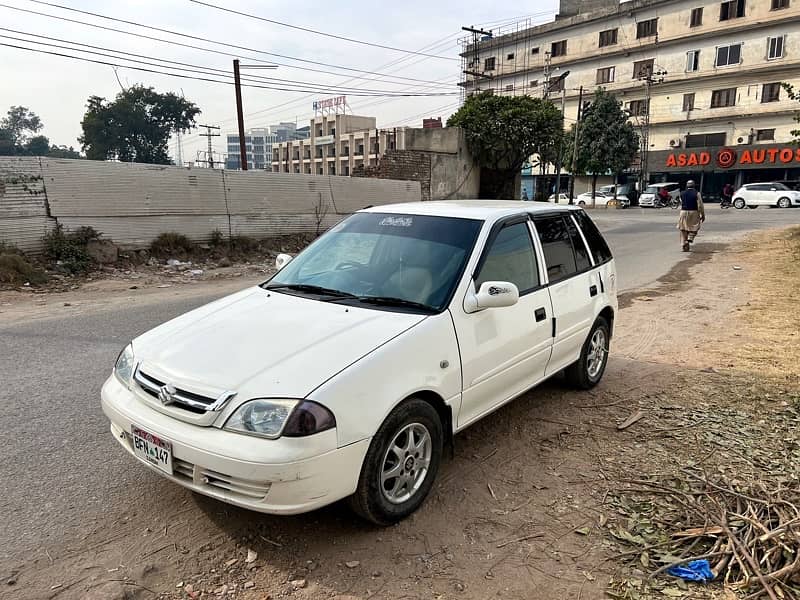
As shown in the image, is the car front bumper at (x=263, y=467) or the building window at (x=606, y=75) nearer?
the car front bumper at (x=263, y=467)

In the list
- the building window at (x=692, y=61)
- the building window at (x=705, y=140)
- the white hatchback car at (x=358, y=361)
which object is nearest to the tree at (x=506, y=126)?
the white hatchback car at (x=358, y=361)

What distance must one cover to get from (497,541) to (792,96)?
17.1 m

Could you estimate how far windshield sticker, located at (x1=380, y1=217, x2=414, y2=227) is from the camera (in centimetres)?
398

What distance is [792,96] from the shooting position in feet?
49.1

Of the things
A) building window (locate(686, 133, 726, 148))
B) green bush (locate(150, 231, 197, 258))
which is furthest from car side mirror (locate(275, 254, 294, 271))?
building window (locate(686, 133, 726, 148))

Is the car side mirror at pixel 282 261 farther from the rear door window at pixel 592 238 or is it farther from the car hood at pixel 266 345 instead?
the rear door window at pixel 592 238

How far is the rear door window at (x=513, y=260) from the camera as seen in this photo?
143 inches

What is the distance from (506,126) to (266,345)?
22.7 m

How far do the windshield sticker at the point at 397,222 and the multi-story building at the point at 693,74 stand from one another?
5075 centimetres

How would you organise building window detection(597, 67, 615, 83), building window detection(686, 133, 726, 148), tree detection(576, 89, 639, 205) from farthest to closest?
building window detection(597, 67, 615, 83) → building window detection(686, 133, 726, 148) → tree detection(576, 89, 639, 205)

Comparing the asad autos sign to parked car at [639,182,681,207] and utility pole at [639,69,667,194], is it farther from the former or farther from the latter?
parked car at [639,182,681,207]

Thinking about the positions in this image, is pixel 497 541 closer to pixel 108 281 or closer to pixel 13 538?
pixel 13 538

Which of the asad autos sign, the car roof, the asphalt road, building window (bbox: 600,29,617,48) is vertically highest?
building window (bbox: 600,29,617,48)

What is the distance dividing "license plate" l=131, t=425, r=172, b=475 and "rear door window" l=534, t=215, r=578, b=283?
9.35ft
